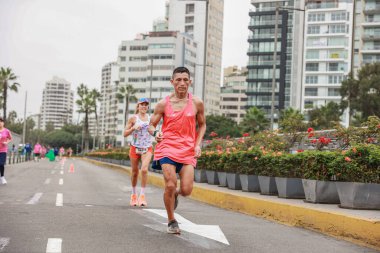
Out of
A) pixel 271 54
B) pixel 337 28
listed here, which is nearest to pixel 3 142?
pixel 337 28

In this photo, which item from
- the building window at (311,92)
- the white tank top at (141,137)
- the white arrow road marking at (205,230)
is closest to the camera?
the white arrow road marking at (205,230)

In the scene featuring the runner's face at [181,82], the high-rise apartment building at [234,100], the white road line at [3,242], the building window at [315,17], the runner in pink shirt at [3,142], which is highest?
the building window at [315,17]

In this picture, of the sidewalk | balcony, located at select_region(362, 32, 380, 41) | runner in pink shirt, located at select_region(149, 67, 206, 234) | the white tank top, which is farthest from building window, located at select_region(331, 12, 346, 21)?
runner in pink shirt, located at select_region(149, 67, 206, 234)

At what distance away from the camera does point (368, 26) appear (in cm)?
10119

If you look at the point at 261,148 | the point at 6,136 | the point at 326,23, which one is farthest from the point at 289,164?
the point at 326,23

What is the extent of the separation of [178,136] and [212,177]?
1024 cm

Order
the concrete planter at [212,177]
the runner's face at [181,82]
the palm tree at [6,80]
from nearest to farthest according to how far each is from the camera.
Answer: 1. the runner's face at [181,82]
2. the concrete planter at [212,177]
3. the palm tree at [6,80]

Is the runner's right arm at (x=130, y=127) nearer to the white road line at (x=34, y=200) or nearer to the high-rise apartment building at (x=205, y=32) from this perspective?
the white road line at (x=34, y=200)

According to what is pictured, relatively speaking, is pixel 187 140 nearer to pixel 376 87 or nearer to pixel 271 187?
pixel 271 187

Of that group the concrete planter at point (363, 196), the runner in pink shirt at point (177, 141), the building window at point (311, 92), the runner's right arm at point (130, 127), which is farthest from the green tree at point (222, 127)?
the runner in pink shirt at point (177, 141)

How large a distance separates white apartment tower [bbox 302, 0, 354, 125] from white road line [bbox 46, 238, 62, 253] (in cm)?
10482

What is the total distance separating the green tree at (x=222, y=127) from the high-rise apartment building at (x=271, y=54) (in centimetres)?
833

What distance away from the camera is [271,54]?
4884 inches

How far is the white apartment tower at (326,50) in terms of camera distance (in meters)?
108
